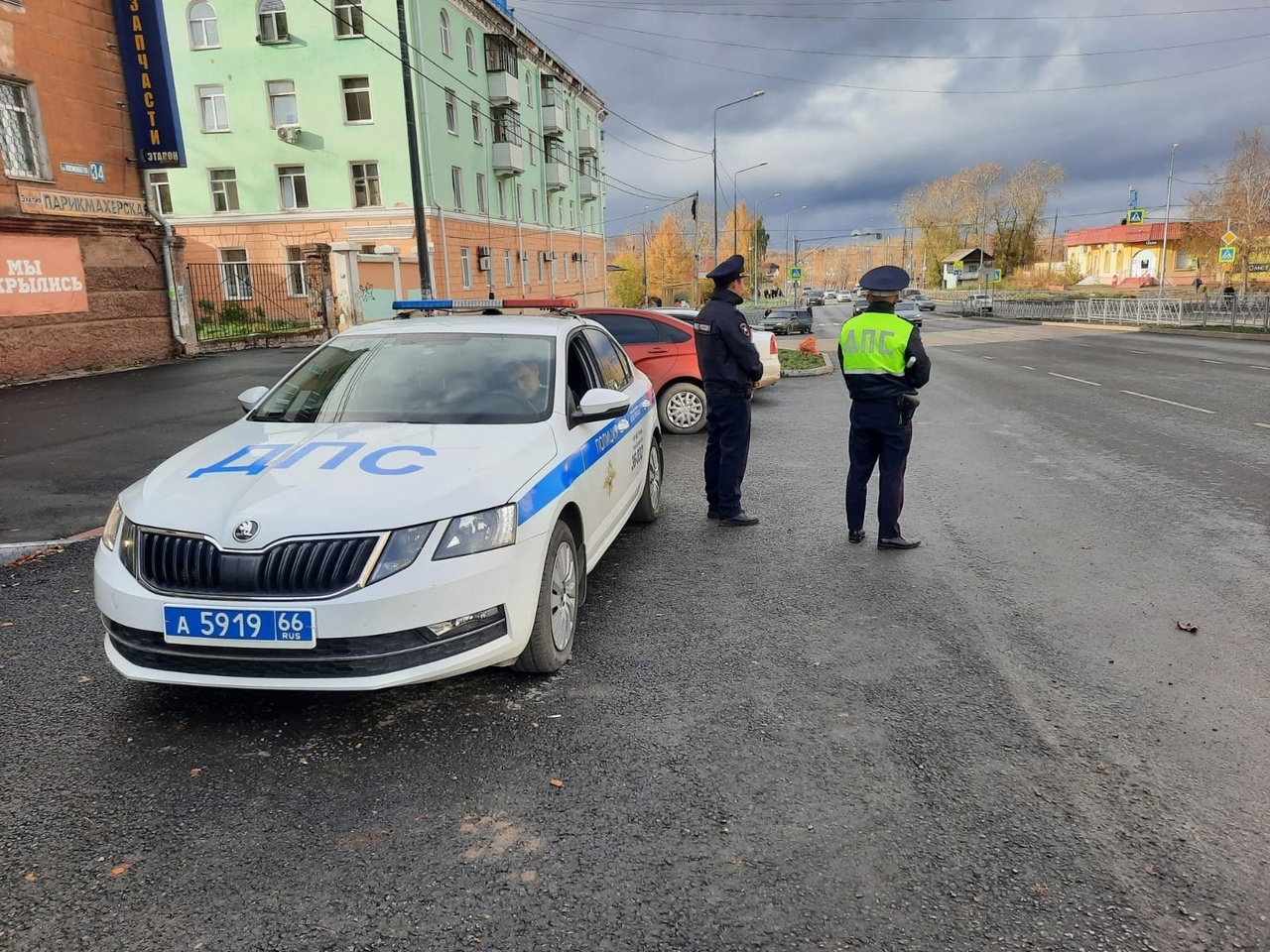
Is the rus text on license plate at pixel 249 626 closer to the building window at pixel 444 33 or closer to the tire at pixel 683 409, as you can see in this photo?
the tire at pixel 683 409

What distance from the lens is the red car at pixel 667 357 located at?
35.1 ft

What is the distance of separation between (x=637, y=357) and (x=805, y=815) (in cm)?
829

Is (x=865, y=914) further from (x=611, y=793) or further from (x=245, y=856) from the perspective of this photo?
(x=245, y=856)

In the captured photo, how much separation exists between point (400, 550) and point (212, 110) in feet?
113

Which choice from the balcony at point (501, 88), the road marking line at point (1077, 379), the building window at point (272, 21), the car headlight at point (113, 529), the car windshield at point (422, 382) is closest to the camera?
the car headlight at point (113, 529)

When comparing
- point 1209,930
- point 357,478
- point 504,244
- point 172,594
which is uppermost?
point 504,244

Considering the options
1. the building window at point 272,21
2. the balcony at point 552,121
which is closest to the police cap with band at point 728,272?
the building window at point 272,21

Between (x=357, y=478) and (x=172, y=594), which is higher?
(x=357, y=478)

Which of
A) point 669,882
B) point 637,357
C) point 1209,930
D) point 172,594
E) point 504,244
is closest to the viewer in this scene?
point 1209,930

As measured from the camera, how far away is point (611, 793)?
2963 millimetres

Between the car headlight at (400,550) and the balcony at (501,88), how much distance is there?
3841 centimetres

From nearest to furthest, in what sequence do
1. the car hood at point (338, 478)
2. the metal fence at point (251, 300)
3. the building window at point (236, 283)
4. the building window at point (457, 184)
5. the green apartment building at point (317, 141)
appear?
the car hood at point (338, 478) → the metal fence at point (251, 300) → the building window at point (236, 283) → the green apartment building at point (317, 141) → the building window at point (457, 184)

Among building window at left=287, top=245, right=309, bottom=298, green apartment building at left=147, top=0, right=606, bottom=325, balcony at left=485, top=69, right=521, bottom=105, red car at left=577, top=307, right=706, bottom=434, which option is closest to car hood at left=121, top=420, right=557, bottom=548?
→ red car at left=577, top=307, right=706, bottom=434

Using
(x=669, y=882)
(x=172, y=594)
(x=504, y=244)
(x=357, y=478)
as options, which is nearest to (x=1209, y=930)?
(x=669, y=882)
